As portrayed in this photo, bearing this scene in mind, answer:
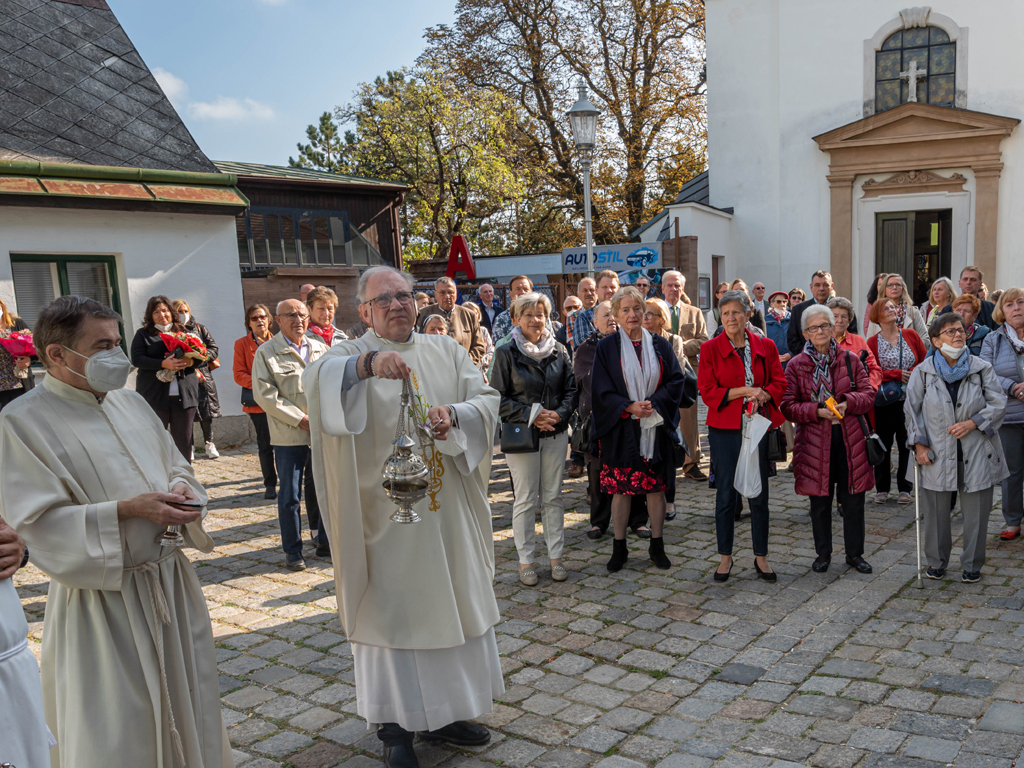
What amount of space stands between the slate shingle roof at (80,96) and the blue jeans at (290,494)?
6360 millimetres

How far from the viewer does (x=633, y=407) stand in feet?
18.8

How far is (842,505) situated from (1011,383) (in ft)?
5.29

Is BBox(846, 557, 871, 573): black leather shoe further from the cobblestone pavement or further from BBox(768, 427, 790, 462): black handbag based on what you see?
BBox(768, 427, 790, 462): black handbag

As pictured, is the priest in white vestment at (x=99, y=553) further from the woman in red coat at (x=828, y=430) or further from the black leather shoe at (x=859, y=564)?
the black leather shoe at (x=859, y=564)

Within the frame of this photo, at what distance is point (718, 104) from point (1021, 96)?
581cm

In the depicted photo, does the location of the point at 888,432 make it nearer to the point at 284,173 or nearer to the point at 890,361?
the point at 890,361

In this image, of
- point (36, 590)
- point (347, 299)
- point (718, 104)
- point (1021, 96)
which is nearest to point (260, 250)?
point (347, 299)

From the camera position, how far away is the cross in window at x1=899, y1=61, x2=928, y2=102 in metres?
16.5

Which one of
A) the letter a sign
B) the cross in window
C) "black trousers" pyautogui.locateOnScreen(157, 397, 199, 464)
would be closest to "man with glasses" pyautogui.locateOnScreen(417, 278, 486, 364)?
"black trousers" pyautogui.locateOnScreen(157, 397, 199, 464)

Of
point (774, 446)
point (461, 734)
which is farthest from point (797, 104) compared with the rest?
point (461, 734)

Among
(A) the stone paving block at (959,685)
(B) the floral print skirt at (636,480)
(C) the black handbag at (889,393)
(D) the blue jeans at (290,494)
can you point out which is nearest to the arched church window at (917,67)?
(C) the black handbag at (889,393)

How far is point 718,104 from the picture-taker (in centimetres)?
1845

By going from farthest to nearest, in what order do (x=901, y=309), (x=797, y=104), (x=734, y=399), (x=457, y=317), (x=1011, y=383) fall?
(x=797, y=104)
(x=457, y=317)
(x=901, y=309)
(x=1011, y=383)
(x=734, y=399)

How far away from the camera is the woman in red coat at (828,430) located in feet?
18.7
